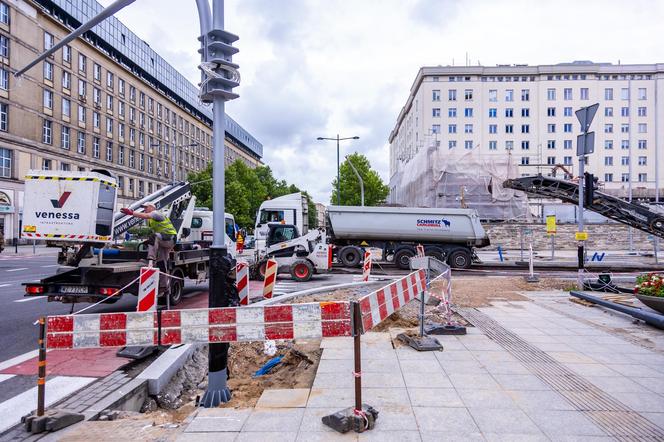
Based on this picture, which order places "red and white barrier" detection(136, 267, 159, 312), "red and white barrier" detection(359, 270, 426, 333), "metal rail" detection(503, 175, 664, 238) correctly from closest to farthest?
"red and white barrier" detection(359, 270, 426, 333) < "red and white barrier" detection(136, 267, 159, 312) < "metal rail" detection(503, 175, 664, 238)

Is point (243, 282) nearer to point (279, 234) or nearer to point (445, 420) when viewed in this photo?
point (445, 420)

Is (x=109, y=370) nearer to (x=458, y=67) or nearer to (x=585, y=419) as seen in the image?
(x=585, y=419)

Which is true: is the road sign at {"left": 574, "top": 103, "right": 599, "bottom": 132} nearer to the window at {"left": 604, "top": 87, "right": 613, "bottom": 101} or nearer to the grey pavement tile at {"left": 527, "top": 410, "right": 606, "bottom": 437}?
the grey pavement tile at {"left": 527, "top": 410, "right": 606, "bottom": 437}

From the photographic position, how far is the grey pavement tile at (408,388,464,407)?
4.08m

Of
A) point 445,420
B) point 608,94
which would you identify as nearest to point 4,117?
point 445,420

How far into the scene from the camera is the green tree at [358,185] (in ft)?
188

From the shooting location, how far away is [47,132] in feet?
131

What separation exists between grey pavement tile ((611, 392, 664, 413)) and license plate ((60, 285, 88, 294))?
7.99m

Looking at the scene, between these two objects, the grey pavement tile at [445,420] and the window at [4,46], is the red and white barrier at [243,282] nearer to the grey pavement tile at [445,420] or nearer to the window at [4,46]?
the grey pavement tile at [445,420]

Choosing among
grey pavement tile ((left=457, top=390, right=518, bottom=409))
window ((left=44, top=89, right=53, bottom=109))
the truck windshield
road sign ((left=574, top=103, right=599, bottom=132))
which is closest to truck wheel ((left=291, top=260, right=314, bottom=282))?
the truck windshield

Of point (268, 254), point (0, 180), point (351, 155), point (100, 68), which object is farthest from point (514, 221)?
point (100, 68)

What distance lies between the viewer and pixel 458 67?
196 ft

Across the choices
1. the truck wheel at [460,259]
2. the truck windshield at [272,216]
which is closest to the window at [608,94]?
the truck wheel at [460,259]

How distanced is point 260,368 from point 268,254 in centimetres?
944
